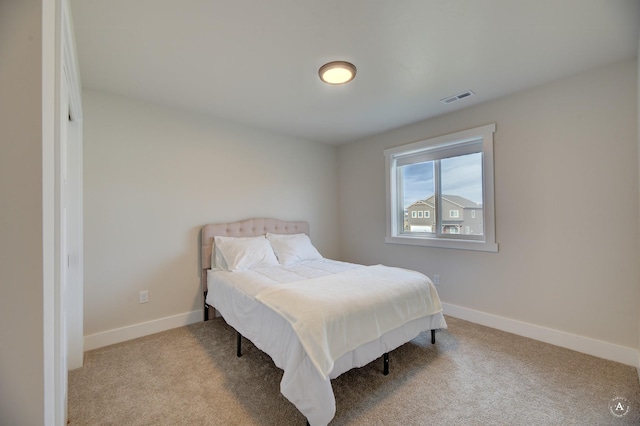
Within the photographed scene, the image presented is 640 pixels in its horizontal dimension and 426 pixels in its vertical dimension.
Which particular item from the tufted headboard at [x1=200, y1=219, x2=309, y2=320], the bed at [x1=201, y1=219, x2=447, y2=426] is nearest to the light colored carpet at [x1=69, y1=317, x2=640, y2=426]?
the bed at [x1=201, y1=219, x2=447, y2=426]

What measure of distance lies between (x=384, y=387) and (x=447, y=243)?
1854 millimetres

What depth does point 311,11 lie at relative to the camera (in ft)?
5.13

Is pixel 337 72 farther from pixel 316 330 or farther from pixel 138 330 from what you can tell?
pixel 138 330

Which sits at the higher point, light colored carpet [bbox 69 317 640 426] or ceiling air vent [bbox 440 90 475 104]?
ceiling air vent [bbox 440 90 475 104]

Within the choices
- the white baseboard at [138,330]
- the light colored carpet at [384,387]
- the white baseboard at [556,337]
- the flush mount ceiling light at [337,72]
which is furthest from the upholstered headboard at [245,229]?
the white baseboard at [556,337]

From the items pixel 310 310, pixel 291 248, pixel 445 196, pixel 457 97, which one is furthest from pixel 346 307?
pixel 457 97

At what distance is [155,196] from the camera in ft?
9.10

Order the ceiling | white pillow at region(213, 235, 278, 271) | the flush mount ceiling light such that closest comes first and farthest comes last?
the ceiling < the flush mount ceiling light < white pillow at region(213, 235, 278, 271)

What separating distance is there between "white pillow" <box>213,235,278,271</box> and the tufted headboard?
11 centimetres

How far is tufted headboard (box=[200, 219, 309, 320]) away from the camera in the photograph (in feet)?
9.88

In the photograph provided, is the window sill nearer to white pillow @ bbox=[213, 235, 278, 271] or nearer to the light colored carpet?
the light colored carpet

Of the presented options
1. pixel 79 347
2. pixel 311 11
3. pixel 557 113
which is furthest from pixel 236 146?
pixel 557 113

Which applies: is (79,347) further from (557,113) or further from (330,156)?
(557,113)
